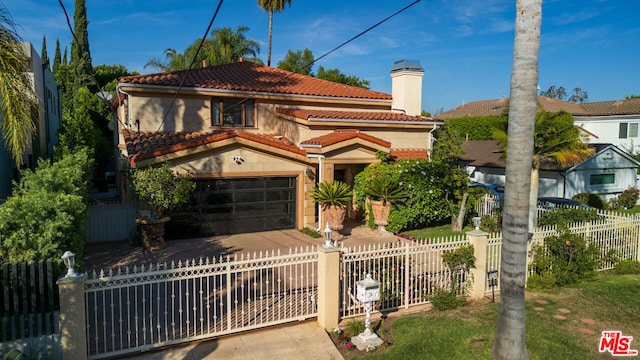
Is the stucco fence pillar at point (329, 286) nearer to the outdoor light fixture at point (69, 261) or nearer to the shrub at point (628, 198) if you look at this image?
the outdoor light fixture at point (69, 261)

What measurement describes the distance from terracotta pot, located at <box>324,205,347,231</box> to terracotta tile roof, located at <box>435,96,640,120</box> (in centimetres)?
1517

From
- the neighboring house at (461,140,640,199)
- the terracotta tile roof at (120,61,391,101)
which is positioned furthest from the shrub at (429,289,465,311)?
the neighboring house at (461,140,640,199)

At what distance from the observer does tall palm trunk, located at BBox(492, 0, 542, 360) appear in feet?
20.2

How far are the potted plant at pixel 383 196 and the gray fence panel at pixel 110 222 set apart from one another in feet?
28.8

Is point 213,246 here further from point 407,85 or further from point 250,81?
point 407,85

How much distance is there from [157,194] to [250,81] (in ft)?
28.8

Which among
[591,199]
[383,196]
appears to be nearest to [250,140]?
[383,196]

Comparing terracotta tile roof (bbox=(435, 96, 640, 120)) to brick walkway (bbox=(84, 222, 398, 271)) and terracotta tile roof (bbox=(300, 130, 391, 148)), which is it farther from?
brick walkway (bbox=(84, 222, 398, 271))

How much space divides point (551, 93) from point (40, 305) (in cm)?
11068

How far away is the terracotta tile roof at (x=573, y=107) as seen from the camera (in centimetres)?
3641

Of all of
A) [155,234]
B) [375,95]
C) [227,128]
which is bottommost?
[155,234]

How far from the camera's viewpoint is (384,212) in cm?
1609

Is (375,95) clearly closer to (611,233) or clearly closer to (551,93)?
(611,233)

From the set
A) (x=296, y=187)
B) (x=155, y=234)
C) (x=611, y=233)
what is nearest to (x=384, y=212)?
(x=296, y=187)
